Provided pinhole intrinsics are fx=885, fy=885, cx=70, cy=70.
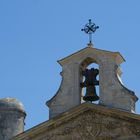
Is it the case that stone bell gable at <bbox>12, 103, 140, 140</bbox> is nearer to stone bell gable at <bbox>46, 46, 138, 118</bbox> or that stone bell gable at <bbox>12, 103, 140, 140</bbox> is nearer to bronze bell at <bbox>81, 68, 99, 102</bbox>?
stone bell gable at <bbox>46, 46, 138, 118</bbox>

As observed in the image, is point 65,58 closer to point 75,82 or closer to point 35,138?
point 75,82

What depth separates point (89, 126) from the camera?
3005cm

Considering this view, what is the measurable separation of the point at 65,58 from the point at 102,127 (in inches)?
126

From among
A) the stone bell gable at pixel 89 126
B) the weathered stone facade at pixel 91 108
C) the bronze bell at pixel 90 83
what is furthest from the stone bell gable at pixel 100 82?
the stone bell gable at pixel 89 126

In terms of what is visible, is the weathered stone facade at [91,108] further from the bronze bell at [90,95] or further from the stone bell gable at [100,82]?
the bronze bell at [90,95]

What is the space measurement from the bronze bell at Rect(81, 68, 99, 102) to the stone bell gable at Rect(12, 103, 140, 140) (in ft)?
3.06

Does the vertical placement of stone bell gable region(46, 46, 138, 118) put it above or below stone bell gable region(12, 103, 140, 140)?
above

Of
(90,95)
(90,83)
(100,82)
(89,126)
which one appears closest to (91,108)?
(89,126)

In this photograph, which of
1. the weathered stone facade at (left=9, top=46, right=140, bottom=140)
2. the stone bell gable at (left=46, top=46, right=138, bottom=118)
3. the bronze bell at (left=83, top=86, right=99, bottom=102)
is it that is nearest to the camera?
the weathered stone facade at (left=9, top=46, right=140, bottom=140)

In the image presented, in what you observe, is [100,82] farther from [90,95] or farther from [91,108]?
[91,108]

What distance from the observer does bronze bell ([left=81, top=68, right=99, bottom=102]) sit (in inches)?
1230

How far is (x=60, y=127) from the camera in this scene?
3059 centimetres

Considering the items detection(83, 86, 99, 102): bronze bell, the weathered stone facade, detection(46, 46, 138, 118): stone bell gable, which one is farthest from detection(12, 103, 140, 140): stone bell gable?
detection(83, 86, 99, 102): bronze bell

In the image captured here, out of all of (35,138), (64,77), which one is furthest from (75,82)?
(35,138)
